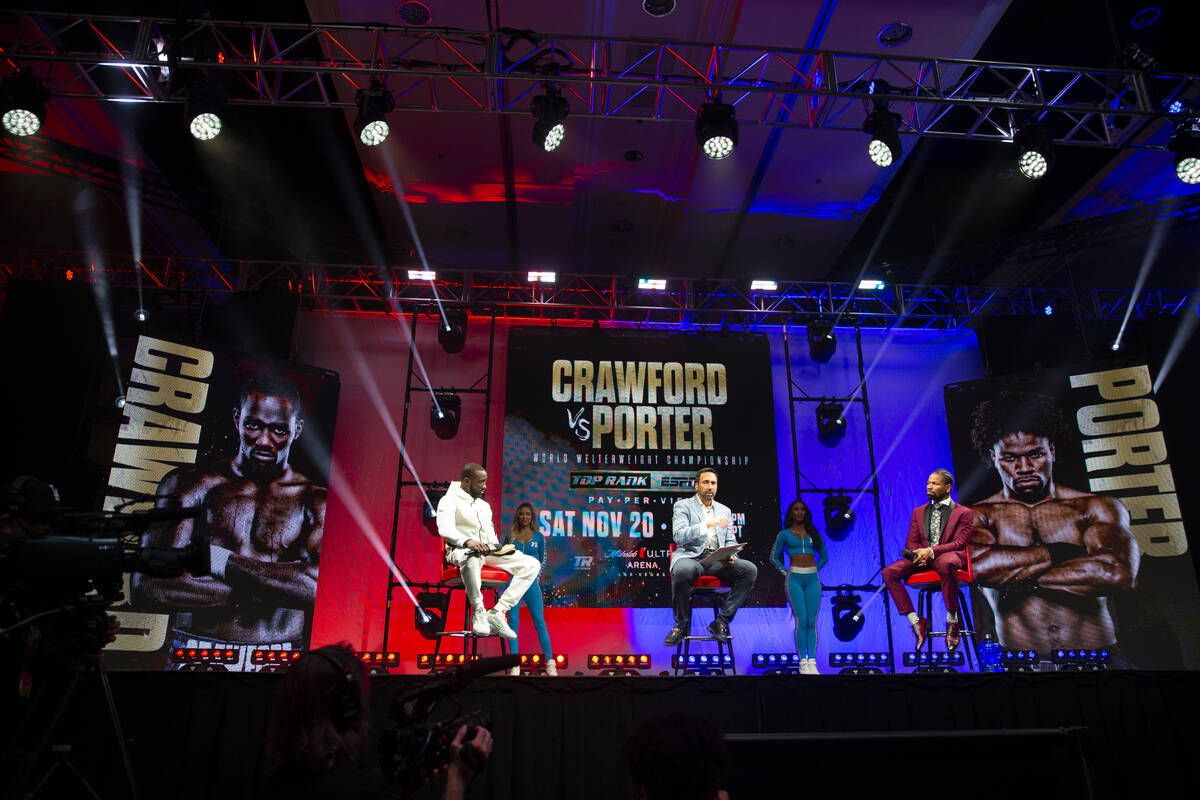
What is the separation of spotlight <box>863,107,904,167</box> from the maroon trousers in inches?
126

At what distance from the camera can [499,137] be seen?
A: 24.5ft

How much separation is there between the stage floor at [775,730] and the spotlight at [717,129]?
3.91m

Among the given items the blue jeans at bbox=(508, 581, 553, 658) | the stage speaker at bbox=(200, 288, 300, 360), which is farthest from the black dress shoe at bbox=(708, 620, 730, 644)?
the stage speaker at bbox=(200, 288, 300, 360)

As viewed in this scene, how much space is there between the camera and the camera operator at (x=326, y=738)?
1.79 meters

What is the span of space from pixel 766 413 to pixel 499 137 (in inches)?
164

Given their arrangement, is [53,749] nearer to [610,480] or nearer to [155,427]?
[155,427]

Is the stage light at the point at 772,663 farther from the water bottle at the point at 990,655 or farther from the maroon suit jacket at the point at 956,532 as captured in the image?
the water bottle at the point at 990,655

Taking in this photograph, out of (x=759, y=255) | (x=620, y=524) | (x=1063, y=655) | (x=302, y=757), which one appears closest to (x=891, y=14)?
(x=759, y=255)

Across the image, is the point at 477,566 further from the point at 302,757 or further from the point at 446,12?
the point at 446,12

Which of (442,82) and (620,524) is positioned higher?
(442,82)

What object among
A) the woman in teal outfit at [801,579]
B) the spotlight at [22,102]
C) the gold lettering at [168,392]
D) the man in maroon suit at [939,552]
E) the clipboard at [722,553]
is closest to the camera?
the spotlight at [22,102]

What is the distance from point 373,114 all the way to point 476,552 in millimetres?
3361

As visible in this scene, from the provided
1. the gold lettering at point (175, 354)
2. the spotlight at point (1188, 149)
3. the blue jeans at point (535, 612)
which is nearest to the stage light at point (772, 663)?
the blue jeans at point (535, 612)

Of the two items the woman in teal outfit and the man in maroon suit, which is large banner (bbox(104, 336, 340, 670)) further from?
the man in maroon suit
